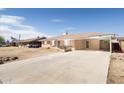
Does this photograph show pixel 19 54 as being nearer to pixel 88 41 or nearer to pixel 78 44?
pixel 78 44

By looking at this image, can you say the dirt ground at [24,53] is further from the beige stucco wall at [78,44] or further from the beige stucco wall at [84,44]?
the beige stucco wall at [84,44]

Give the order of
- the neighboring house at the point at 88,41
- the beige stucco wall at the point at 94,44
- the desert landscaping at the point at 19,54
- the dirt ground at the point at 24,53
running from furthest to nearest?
the beige stucco wall at the point at 94,44 < the neighboring house at the point at 88,41 < the dirt ground at the point at 24,53 < the desert landscaping at the point at 19,54

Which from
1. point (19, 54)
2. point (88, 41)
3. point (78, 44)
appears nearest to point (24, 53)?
point (19, 54)

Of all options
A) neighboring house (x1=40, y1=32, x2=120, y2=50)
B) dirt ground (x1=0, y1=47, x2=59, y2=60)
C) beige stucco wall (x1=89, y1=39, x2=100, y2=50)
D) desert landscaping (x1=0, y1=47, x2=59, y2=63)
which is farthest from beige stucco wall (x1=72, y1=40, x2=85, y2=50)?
desert landscaping (x1=0, y1=47, x2=59, y2=63)

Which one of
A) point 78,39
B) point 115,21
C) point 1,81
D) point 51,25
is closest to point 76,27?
point 51,25

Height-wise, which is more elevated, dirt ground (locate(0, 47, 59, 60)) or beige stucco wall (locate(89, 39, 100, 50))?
beige stucco wall (locate(89, 39, 100, 50))

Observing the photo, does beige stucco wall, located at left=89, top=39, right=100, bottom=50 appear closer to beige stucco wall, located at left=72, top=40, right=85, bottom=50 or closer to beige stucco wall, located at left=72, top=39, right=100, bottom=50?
beige stucco wall, located at left=72, top=39, right=100, bottom=50

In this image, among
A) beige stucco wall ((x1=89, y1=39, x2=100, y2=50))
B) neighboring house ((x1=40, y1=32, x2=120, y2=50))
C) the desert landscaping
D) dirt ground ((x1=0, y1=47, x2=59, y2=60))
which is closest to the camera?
the desert landscaping

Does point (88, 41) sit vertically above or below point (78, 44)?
above

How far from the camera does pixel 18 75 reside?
685 centimetres

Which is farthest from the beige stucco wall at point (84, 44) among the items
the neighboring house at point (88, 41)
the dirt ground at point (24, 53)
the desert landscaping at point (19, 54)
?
the desert landscaping at point (19, 54)

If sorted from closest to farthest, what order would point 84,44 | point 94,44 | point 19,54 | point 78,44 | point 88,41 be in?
point 19,54, point 94,44, point 78,44, point 88,41, point 84,44

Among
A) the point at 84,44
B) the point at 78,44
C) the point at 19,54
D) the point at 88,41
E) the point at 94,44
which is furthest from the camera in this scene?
the point at 84,44
